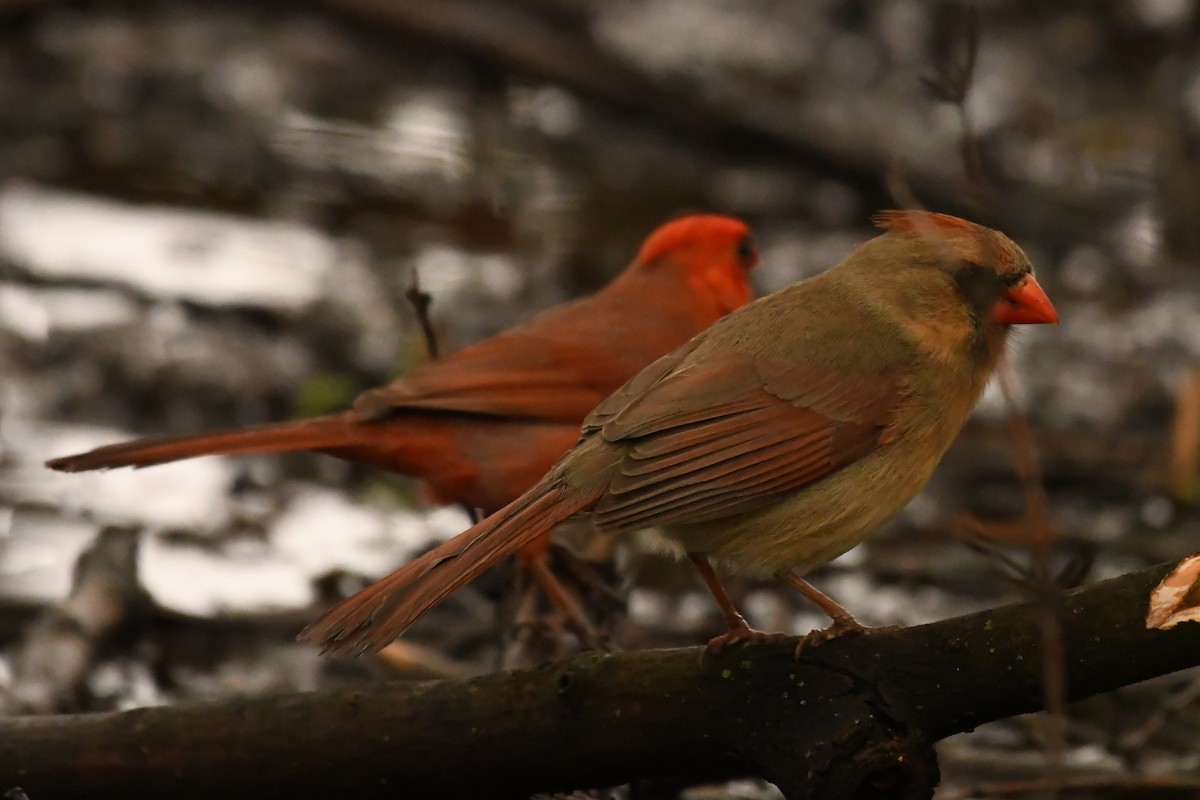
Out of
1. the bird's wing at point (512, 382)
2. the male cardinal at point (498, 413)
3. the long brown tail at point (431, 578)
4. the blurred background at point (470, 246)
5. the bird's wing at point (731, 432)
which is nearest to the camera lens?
the long brown tail at point (431, 578)

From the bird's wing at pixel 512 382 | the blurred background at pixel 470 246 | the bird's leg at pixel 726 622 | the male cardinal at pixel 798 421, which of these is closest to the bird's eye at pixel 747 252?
the blurred background at pixel 470 246

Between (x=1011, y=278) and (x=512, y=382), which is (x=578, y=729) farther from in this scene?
(x=512, y=382)

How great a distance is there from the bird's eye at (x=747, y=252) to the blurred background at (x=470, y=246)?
47 cm

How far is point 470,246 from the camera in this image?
7.58 metres

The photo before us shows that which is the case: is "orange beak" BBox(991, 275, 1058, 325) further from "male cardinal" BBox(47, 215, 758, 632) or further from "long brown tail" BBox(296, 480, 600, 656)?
"male cardinal" BBox(47, 215, 758, 632)

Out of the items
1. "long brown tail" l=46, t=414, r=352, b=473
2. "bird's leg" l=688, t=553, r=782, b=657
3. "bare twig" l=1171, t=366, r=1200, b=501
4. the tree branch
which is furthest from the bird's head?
the tree branch

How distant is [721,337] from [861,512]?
55cm

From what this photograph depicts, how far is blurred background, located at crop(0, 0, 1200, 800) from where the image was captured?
466cm

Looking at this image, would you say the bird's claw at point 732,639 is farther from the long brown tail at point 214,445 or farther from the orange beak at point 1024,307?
the long brown tail at point 214,445

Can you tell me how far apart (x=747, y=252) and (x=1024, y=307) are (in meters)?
2.02

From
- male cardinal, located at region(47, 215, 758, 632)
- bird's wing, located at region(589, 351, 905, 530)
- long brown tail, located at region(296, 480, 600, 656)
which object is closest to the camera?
long brown tail, located at region(296, 480, 600, 656)

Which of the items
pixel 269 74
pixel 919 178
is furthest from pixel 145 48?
pixel 919 178

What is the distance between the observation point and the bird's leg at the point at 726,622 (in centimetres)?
294

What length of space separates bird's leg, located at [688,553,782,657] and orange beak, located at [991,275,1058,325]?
0.80m
